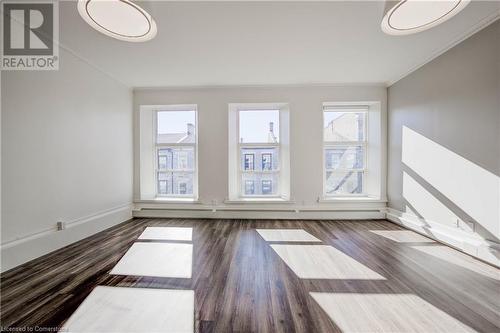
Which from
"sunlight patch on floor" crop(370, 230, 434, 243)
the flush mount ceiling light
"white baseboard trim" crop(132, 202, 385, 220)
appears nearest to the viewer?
the flush mount ceiling light

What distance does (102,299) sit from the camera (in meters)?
1.43

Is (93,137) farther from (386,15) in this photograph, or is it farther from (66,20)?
(386,15)

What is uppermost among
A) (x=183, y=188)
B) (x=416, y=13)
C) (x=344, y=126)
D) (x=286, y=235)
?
(x=416, y=13)

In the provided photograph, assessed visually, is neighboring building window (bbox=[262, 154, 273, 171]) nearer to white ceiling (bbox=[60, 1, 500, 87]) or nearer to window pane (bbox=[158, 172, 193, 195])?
white ceiling (bbox=[60, 1, 500, 87])

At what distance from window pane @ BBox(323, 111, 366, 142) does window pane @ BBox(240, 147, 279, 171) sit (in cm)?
115

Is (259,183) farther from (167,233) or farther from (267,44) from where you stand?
(267,44)

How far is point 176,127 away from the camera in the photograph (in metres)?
4.06

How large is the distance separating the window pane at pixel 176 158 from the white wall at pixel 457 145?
403cm

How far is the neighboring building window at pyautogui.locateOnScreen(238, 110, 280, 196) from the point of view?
396 centimetres

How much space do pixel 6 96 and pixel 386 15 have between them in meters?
3.51

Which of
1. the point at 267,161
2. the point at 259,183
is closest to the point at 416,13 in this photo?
the point at 267,161

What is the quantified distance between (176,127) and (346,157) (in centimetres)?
371

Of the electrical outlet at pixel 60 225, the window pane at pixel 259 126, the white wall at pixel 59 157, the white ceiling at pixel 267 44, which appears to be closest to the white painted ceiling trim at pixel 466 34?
the white ceiling at pixel 267 44

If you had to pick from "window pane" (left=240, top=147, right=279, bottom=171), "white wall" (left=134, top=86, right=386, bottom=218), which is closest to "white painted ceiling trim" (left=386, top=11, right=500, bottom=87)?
"white wall" (left=134, top=86, right=386, bottom=218)
